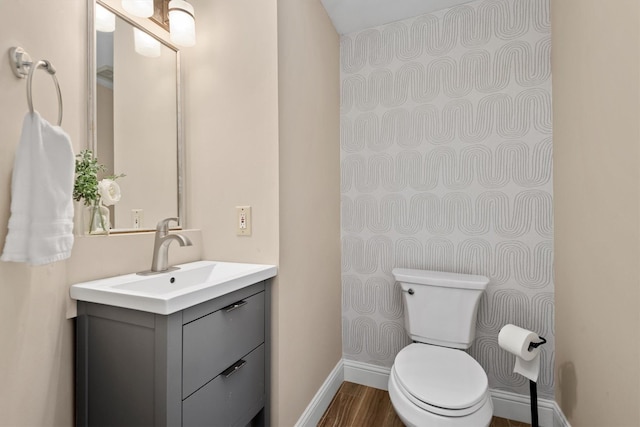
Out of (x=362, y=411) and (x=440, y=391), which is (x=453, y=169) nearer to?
(x=440, y=391)

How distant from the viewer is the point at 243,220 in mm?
1398

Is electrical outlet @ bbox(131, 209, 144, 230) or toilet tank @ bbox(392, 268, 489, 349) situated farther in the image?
toilet tank @ bbox(392, 268, 489, 349)

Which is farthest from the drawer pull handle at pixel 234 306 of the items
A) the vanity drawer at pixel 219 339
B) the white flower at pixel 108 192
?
the white flower at pixel 108 192

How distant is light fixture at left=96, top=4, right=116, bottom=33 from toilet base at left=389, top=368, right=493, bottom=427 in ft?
6.26

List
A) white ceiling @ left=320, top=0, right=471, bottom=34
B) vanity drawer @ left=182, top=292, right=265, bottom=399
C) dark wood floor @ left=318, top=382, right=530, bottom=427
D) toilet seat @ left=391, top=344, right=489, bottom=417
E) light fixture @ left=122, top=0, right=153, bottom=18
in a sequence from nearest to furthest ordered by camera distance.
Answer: vanity drawer @ left=182, top=292, right=265, bottom=399, toilet seat @ left=391, top=344, right=489, bottom=417, light fixture @ left=122, top=0, right=153, bottom=18, dark wood floor @ left=318, top=382, right=530, bottom=427, white ceiling @ left=320, top=0, right=471, bottom=34

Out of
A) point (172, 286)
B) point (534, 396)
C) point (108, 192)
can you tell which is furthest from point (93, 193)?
point (534, 396)

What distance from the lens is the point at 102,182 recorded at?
111cm

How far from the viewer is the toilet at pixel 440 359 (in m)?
1.12

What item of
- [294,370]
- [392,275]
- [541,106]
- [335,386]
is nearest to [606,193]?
[541,106]

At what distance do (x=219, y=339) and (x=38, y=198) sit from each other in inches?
26.1

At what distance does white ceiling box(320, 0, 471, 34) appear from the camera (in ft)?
5.79

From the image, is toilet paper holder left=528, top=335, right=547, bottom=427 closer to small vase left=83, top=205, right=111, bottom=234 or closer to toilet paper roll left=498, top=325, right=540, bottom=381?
toilet paper roll left=498, top=325, right=540, bottom=381

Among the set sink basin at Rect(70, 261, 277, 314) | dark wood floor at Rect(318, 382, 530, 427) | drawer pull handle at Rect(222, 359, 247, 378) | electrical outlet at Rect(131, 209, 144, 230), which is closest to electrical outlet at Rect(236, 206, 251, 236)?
sink basin at Rect(70, 261, 277, 314)

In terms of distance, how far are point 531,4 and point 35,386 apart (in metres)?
2.68
